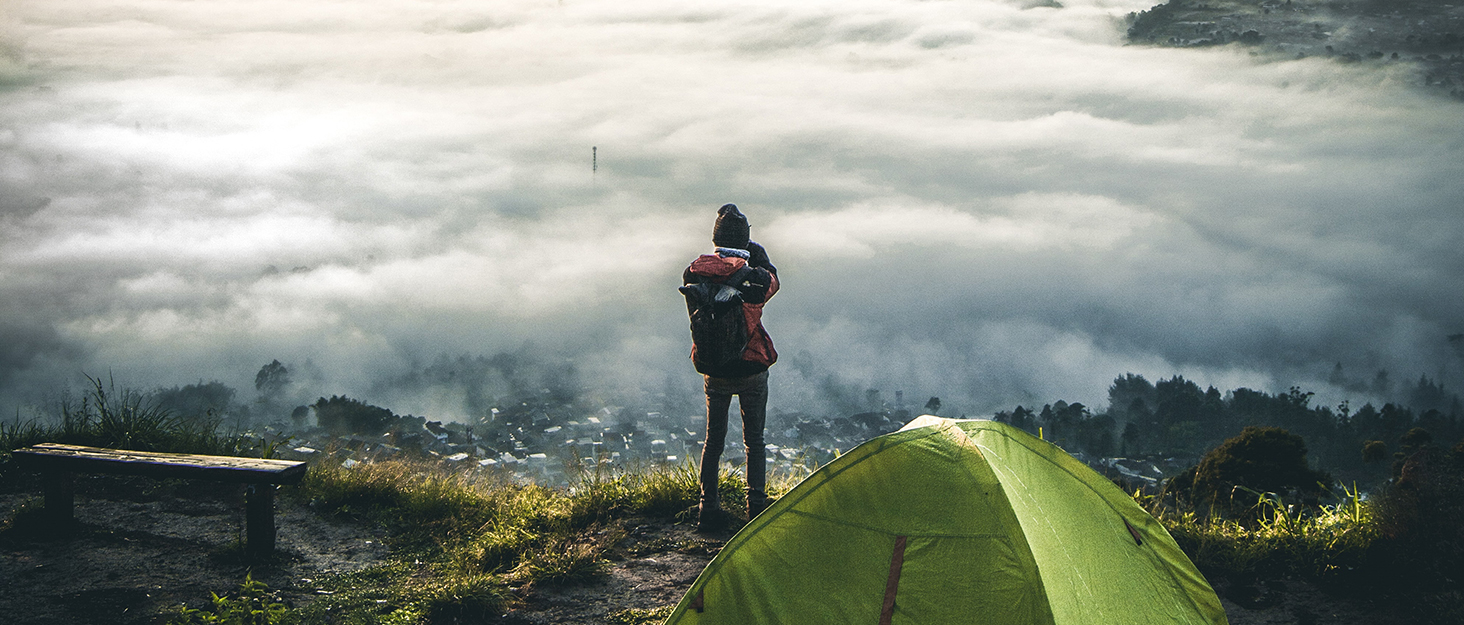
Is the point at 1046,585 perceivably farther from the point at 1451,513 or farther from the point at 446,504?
the point at 446,504

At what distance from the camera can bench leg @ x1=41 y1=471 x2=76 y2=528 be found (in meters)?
6.71

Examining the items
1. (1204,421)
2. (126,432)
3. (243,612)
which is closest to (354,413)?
(126,432)

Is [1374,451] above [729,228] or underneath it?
underneath

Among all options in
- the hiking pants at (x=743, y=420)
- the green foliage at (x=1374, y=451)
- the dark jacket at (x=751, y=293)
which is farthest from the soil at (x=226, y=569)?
the green foliage at (x=1374, y=451)

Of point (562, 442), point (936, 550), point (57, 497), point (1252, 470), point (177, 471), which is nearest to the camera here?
point (936, 550)

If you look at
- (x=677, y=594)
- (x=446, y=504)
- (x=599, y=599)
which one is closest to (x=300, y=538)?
(x=446, y=504)

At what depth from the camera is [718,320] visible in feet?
19.0

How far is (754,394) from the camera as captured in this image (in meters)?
6.07

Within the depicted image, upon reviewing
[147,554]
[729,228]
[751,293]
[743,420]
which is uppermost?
[729,228]

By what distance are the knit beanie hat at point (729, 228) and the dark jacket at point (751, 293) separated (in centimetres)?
12

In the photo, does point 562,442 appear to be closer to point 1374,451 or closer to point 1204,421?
point 1374,451

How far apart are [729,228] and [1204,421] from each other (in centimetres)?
10225

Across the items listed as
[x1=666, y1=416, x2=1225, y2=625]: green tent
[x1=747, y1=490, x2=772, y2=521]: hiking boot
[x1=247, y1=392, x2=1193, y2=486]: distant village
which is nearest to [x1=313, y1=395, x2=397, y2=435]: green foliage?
[x1=247, y1=392, x2=1193, y2=486]: distant village

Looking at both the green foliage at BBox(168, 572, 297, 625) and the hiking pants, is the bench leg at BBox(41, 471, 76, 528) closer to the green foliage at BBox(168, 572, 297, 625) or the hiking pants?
the green foliage at BBox(168, 572, 297, 625)
